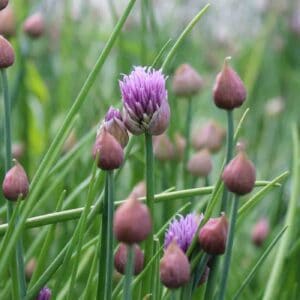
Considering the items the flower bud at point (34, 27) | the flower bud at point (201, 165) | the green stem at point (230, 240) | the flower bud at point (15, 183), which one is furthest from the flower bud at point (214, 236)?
the flower bud at point (34, 27)

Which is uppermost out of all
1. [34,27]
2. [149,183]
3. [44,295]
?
[34,27]

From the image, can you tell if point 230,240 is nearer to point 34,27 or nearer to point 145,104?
point 145,104

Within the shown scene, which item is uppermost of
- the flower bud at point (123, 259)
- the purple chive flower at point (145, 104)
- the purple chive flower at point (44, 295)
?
the purple chive flower at point (145, 104)

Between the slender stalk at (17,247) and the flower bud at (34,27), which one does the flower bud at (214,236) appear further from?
the flower bud at (34,27)

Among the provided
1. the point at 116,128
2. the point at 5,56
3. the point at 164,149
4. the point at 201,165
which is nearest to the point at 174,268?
the point at 116,128

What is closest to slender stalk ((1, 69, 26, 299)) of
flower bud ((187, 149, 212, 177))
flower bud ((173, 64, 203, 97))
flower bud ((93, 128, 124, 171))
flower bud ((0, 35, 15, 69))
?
flower bud ((0, 35, 15, 69))

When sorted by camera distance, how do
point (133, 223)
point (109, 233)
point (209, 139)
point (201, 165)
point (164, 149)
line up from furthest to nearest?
point (209, 139) < point (164, 149) < point (201, 165) < point (109, 233) < point (133, 223)

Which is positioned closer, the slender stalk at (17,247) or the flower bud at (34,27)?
the slender stalk at (17,247)
